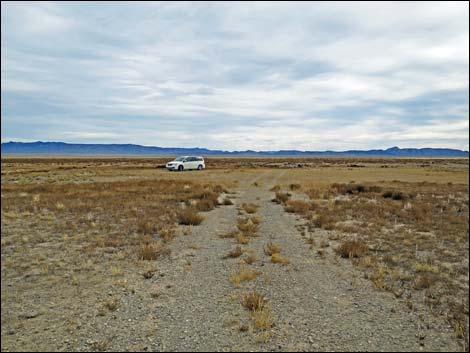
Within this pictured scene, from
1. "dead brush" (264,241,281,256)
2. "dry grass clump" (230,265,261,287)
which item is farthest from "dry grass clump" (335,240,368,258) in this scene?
"dry grass clump" (230,265,261,287)

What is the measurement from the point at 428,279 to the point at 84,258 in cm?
730

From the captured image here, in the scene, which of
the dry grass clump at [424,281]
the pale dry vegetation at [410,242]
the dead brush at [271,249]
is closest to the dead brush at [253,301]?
the pale dry vegetation at [410,242]

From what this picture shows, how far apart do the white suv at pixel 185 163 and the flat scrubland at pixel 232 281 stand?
29.8m

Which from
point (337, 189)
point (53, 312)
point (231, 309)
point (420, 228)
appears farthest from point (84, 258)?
point (337, 189)

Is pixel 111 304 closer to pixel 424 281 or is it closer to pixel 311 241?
pixel 424 281

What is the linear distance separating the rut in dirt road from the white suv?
3567 centimetres

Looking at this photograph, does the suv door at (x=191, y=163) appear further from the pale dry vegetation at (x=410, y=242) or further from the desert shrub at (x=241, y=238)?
the desert shrub at (x=241, y=238)

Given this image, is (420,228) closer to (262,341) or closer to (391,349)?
(391,349)

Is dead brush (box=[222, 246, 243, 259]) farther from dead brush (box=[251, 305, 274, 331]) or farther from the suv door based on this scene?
the suv door

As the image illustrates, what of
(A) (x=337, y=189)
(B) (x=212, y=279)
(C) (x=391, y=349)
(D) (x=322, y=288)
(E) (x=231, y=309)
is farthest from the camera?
(A) (x=337, y=189)

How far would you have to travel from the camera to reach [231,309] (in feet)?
17.6

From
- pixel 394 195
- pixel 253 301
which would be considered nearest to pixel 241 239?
pixel 253 301

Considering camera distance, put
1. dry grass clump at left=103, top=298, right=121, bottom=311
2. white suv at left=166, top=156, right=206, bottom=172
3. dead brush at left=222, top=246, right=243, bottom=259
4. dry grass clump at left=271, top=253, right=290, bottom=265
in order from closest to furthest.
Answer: dry grass clump at left=103, top=298, right=121, bottom=311 < dry grass clump at left=271, top=253, right=290, bottom=265 < dead brush at left=222, top=246, right=243, bottom=259 < white suv at left=166, top=156, right=206, bottom=172

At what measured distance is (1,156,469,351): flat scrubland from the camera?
454 cm
